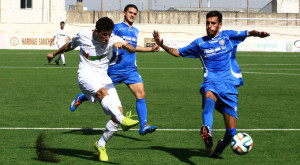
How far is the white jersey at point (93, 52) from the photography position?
283 inches

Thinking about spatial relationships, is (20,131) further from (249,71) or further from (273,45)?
(273,45)

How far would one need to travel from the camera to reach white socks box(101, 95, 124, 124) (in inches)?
267

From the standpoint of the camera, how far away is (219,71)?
7.07 metres

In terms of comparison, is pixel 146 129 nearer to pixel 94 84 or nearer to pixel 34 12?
pixel 94 84

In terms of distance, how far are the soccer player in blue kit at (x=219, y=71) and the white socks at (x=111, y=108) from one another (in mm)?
1086

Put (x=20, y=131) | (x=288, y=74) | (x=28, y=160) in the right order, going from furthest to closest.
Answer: (x=288, y=74)
(x=20, y=131)
(x=28, y=160)

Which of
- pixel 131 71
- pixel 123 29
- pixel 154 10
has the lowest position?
pixel 131 71

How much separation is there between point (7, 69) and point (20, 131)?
47.4 feet

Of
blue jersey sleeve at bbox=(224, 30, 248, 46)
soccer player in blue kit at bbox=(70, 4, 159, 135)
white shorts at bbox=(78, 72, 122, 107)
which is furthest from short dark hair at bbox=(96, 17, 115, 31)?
soccer player in blue kit at bbox=(70, 4, 159, 135)

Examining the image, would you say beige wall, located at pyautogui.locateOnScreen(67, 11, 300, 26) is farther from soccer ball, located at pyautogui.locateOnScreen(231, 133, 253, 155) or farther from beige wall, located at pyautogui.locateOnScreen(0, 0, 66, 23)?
soccer ball, located at pyautogui.locateOnScreen(231, 133, 253, 155)

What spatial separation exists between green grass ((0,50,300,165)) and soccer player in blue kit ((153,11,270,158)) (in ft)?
1.90

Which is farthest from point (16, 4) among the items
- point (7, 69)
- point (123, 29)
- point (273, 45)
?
point (123, 29)

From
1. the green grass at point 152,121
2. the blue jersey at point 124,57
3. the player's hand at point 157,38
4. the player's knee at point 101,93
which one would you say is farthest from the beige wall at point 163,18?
the player's knee at point 101,93

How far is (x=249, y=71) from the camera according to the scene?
23.4m
